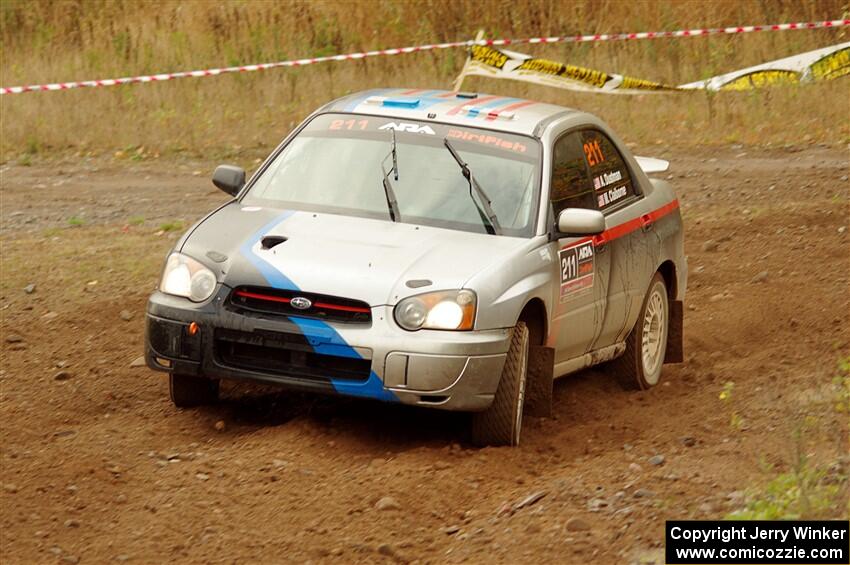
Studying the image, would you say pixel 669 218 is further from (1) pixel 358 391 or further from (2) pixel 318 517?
(2) pixel 318 517

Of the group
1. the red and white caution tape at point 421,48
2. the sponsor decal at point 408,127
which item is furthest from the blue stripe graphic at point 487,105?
the red and white caution tape at point 421,48

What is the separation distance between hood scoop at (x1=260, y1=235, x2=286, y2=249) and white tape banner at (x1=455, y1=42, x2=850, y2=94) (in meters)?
12.5

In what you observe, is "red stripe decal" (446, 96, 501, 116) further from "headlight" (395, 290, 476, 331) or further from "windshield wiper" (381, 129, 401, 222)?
"headlight" (395, 290, 476, 331)

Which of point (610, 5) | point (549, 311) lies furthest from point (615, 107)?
point (549, 311)

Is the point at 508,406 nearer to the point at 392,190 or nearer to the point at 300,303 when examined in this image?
the point at 300,303

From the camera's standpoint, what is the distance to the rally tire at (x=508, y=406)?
294 inches

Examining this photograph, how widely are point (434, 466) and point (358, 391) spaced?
0.49m

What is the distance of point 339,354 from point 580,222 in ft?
5.08

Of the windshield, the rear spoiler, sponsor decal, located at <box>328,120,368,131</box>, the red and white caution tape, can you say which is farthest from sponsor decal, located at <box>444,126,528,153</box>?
the red and white caution tape

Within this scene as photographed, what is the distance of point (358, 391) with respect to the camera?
23.5ft

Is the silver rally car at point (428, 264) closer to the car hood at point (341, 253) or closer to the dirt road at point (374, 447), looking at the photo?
the car hood at point (341, 253)

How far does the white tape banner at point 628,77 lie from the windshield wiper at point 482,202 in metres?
11.8

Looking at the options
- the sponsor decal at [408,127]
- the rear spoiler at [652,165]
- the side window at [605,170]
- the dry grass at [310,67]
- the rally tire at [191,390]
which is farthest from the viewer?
the dry grass at [310,67]

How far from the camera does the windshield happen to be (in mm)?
8062
